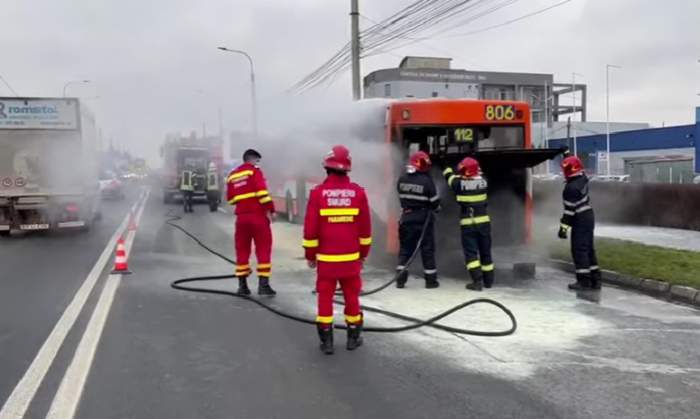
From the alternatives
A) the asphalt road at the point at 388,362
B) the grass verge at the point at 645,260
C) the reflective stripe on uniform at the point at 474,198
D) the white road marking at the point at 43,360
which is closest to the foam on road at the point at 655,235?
the grass verge at the point at 645,260

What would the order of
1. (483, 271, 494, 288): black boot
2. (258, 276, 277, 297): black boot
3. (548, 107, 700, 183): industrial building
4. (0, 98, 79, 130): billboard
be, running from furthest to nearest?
(548, 107, 700, 183): industrial building < (0, 98, 79, 130): billboard < (483, 271, 494, 288): black boot < (258, 276, 277, 297): black boot

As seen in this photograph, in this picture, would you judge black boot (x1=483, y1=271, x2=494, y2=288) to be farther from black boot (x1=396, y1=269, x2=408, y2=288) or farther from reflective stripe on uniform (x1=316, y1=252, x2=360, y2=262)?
reflective stripe on uniform (x1=316, y1=252, x2=360, y2=262)

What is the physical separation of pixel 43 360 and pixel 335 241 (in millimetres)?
2609

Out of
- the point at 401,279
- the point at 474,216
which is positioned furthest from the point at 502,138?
the point at 401,279

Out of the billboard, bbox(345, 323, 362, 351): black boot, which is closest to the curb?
bbox(345, 323, 362, 351): black boot

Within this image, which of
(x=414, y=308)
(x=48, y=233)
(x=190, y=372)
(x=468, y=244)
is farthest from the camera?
(x=48, y=233)

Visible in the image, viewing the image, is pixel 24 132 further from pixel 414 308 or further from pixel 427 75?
pixel 427 75

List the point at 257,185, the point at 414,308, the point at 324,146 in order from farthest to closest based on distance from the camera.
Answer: the point at 324,146
the point at 257,185
the point at 414,308

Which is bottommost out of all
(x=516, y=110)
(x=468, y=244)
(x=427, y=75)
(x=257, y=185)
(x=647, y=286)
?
(x=647, y=286)

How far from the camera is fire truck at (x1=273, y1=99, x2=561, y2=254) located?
10134mm

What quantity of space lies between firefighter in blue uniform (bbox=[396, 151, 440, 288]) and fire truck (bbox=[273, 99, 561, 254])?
1105 mm

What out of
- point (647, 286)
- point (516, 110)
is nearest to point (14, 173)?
point (516, 110)

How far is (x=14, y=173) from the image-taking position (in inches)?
624

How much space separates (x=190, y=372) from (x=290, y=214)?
547 inches
